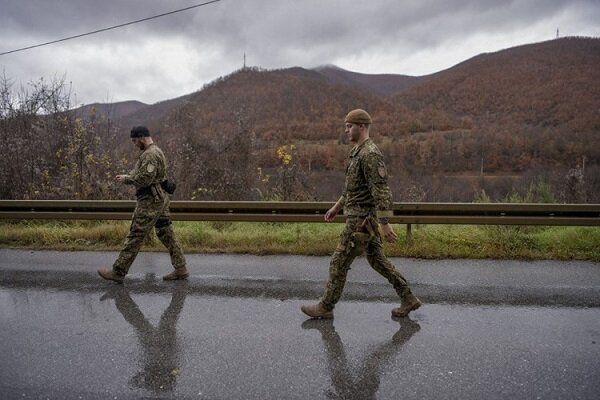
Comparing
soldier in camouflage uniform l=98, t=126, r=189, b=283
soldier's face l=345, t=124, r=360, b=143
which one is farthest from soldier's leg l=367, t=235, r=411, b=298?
soldier in camouflage uniform l=98, t=126, r=189, b=283

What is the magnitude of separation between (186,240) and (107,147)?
6215 millimetres

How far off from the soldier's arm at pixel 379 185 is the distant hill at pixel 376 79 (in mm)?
116772

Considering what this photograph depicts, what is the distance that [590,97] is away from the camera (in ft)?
267

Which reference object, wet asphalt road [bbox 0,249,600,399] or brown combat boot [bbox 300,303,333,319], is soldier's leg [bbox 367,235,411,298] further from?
brown combat boot [bbox 300,303,333,319]

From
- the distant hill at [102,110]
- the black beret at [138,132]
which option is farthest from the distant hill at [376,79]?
the black beret at [138,132]

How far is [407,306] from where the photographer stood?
4348mm

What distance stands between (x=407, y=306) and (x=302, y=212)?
2.92 metres

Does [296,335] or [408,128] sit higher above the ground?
[408,128]

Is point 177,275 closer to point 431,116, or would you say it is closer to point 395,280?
point 395,280

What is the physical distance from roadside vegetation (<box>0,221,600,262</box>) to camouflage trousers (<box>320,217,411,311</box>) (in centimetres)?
206

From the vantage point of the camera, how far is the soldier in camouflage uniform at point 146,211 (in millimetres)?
5402

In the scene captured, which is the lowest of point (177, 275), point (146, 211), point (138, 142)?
point (177, 275)

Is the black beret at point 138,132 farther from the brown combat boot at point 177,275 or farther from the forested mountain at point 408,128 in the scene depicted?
the forested mountain at point 408,128

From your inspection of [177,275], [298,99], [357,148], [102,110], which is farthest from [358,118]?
[298,99]
